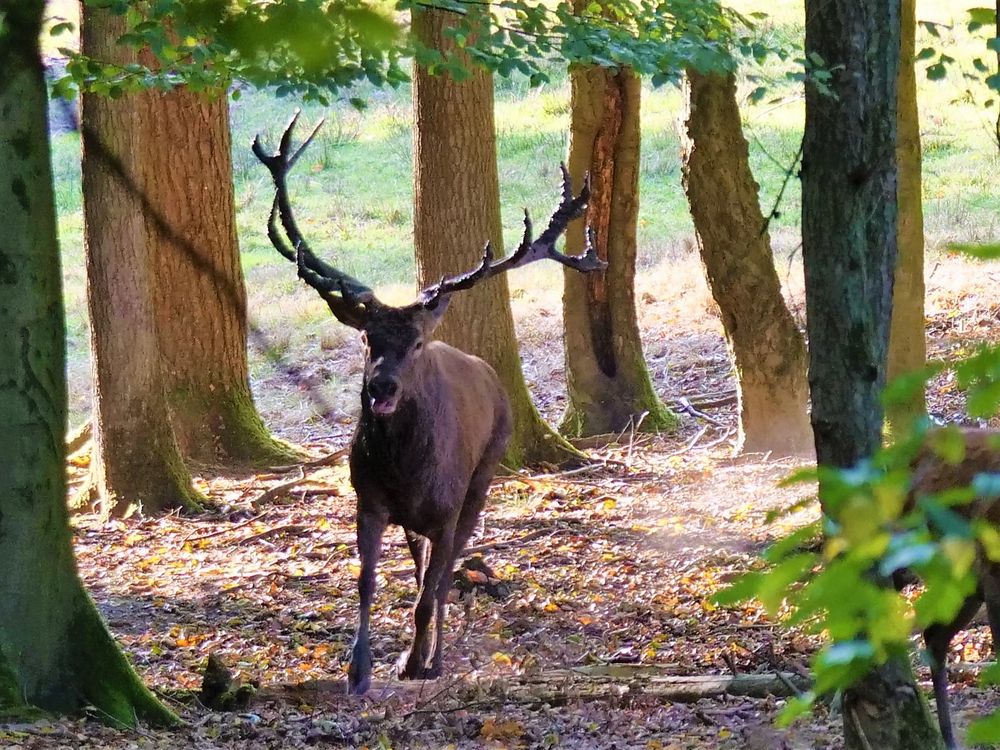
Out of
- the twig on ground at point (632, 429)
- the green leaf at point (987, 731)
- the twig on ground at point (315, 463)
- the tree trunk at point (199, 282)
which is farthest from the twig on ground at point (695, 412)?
the green leaf at point (987, 731)

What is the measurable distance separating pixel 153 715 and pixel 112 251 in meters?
5.73

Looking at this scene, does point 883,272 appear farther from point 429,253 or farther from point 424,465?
point 429,253

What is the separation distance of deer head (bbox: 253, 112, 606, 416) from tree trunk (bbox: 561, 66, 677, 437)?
5233 mm

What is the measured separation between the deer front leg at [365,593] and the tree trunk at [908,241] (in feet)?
14.8

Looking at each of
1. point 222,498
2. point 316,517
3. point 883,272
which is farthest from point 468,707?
point 222,498

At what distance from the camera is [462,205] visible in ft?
38.8

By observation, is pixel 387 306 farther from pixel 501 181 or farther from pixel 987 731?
pixel 501 181

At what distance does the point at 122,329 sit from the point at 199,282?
1835 mm

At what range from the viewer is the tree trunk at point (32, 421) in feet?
18.2

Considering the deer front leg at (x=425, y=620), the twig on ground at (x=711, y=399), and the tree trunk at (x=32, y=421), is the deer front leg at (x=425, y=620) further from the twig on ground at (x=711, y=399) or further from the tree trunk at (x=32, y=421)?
the twig on ground at (x=711, y=399)

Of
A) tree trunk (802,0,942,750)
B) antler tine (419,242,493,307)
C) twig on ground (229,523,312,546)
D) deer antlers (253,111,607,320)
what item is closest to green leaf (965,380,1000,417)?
tree trunk (802,0,942,750)

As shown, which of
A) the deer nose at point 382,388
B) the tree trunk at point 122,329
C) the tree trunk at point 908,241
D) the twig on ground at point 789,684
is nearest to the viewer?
the twig on ground at point 789,684

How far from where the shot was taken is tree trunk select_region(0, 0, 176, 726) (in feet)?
18.2

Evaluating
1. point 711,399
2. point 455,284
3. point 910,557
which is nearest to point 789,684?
point 455,284
